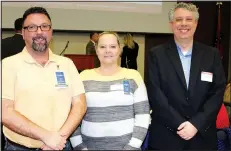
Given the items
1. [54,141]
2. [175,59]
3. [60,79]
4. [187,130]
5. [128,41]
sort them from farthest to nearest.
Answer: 1. [128,41]
2. [175,59]
3. [187,130]
4. [60,79]
5. [54,141]

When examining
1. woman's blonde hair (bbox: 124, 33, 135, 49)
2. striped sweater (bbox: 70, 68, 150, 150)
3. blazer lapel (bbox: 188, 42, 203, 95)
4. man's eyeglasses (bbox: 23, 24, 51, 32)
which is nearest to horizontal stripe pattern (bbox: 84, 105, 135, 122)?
striped sweater (bbox: 70, 68, 150, 150)

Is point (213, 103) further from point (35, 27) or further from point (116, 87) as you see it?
point (35, 27)

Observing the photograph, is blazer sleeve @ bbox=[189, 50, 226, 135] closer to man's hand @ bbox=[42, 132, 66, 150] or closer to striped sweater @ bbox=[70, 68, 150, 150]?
striped sweater @ bbox=[70, 68, 150, 150]

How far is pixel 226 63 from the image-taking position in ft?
27.1

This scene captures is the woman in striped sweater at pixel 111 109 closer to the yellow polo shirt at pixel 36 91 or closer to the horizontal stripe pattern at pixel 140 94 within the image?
the horizontal stripe pattern at pixel 140 94

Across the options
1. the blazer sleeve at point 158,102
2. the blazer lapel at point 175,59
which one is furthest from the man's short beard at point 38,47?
the blazer lapel at point 175,59

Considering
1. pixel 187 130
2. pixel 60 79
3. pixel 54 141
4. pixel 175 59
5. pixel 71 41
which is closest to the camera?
pixel 54 141

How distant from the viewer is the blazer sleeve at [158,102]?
226cm

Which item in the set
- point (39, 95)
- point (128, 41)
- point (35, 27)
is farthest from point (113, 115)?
point (128, 41)

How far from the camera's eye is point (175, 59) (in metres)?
2.34

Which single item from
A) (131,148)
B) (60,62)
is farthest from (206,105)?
(60,62)

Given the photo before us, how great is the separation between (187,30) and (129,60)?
4.71m

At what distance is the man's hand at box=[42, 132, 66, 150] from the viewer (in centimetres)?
198

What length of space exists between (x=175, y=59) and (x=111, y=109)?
0.57m
